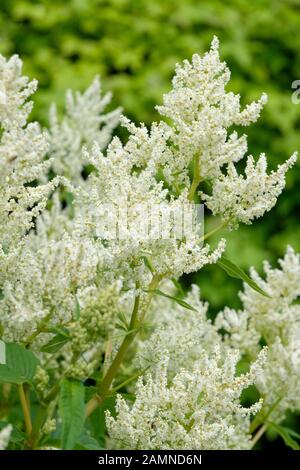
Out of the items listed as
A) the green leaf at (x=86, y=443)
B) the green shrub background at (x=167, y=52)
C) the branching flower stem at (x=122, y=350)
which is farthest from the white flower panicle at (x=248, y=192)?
the green shrub background at (x=167, y=52)

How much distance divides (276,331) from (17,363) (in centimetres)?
96

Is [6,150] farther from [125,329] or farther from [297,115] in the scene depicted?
[297,115]

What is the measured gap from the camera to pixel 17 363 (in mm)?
1780

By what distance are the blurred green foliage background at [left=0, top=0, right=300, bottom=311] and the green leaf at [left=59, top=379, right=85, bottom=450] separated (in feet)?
13.3

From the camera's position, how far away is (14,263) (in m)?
1.80

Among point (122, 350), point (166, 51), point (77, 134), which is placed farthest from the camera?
point (166, 51)

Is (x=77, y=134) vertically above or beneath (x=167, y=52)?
beneath

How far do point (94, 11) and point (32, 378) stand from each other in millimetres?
4928

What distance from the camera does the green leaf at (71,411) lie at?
154cm

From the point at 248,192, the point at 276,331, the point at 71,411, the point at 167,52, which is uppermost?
the point at 167,52

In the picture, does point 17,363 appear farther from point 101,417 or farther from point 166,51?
point 166,51

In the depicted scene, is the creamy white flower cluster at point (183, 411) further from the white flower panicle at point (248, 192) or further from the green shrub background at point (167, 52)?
the green shrub background at point (167, 52)

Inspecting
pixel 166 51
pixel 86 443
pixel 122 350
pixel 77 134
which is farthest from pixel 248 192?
pixel 166 51

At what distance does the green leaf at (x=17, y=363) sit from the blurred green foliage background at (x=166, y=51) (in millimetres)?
3935
